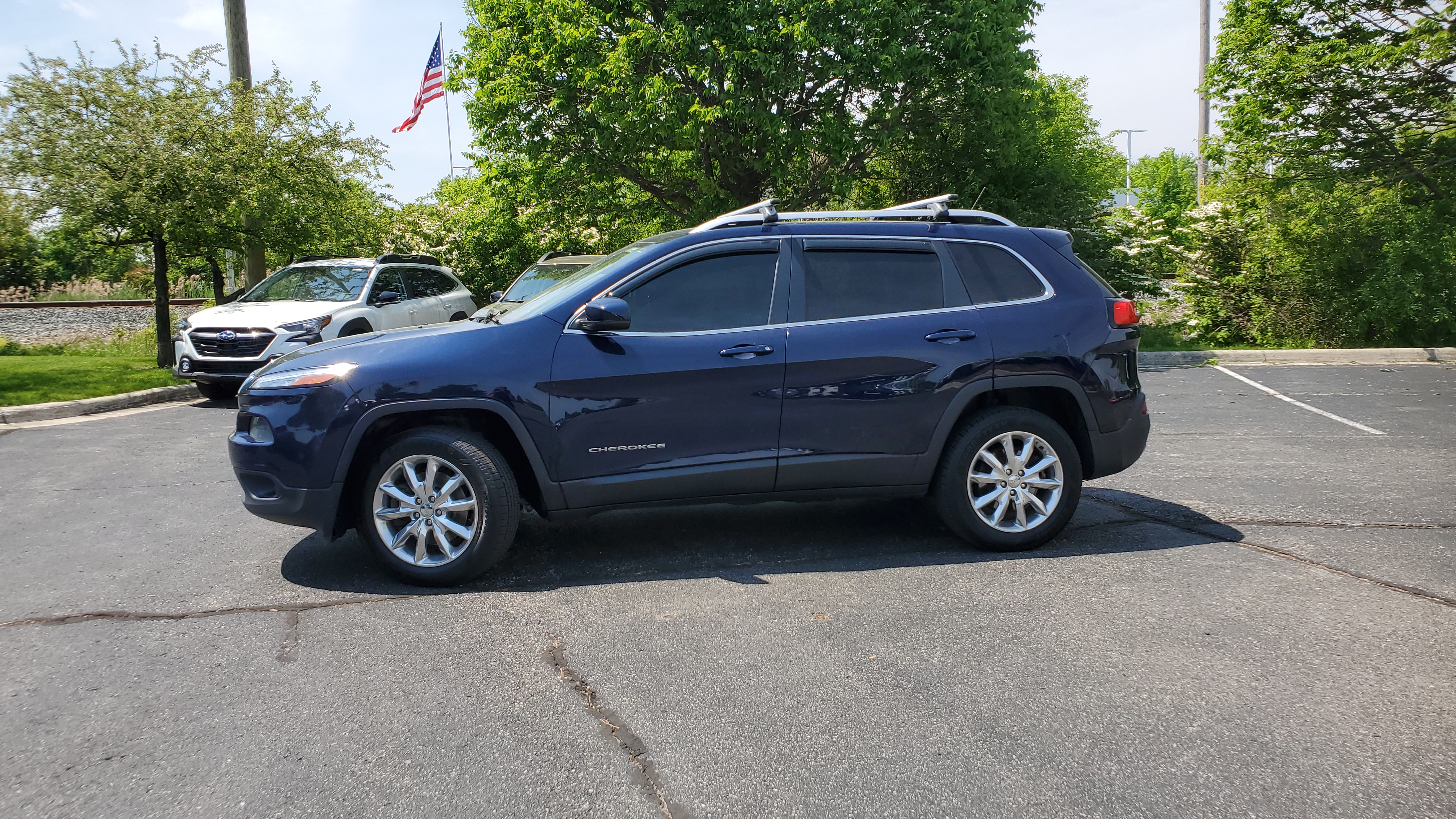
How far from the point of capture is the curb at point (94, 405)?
35.3 feet

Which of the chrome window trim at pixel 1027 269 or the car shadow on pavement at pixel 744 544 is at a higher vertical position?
the chrome window trim at pixel 1027 269

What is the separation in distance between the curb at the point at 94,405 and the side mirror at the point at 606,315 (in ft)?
29.3

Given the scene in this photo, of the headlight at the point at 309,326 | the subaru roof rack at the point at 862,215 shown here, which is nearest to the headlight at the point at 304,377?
the subaru roof rack at the point at 862,215

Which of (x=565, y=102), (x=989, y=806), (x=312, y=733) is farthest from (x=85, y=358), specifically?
(x=989, y=806)

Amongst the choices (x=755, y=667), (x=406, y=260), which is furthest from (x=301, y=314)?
(x=755, y=667)

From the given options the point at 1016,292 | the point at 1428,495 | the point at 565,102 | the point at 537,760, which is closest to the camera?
the point at 537,760

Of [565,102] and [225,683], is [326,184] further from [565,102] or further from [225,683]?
[225,683]

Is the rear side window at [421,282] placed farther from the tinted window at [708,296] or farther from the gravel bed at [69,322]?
the tinted window at [708,296]

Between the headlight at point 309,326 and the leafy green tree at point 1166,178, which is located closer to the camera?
the headlight at point 309,326

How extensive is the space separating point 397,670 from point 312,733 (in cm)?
52

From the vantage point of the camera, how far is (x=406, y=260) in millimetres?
14062

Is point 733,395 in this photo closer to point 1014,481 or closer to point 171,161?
point 1014,481

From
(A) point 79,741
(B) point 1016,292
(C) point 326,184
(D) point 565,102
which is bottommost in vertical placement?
(A) point 79,741

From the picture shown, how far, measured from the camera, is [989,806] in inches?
112
